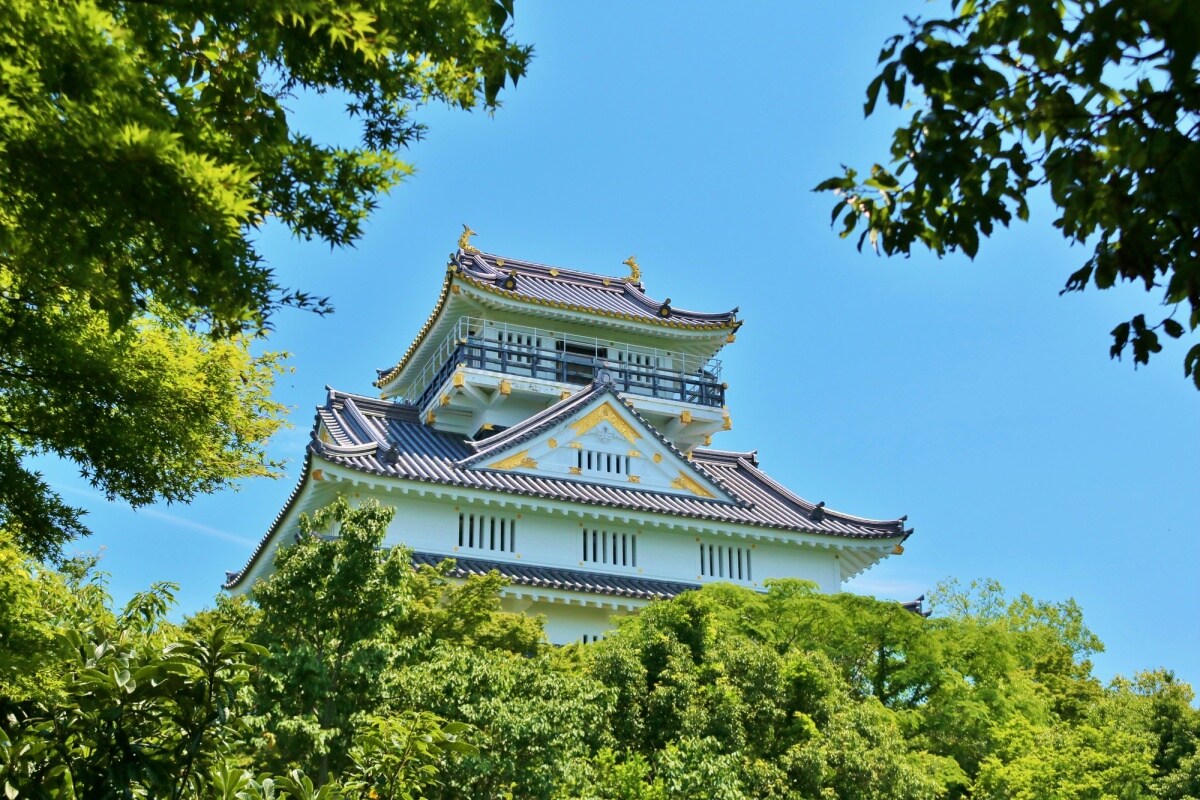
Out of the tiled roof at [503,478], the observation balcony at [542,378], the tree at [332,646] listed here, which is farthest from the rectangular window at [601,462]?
the tree at [332,646]

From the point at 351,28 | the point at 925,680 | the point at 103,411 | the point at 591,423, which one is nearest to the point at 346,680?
the point at 103,411

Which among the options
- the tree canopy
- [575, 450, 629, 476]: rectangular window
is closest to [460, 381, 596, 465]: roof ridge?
[575, 450, 629, 476]: rectangular window

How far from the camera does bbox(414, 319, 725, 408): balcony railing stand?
90.5ft

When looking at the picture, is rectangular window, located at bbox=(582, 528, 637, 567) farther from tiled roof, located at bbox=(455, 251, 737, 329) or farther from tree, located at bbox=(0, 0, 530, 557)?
tree, located at bbox=(0, 0, 530, 557)

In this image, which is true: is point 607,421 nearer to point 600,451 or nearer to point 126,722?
point 600,451

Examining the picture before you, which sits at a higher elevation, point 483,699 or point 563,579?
point 563,579

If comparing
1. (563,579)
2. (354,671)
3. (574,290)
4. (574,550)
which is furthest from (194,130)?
(574,290)

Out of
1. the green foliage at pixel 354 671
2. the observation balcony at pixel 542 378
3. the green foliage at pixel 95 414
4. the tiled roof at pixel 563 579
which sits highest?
the observation balcony at pixel 542 378

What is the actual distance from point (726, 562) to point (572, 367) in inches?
261

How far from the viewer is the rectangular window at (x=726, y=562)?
84.9 feet

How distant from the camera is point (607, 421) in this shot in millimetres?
26453

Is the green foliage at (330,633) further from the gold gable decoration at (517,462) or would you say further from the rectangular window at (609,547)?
the rectangular window at (609,547)

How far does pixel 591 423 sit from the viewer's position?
26297 millimetres

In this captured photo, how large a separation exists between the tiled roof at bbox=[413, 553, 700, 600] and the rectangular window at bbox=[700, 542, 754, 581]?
1267 mm
